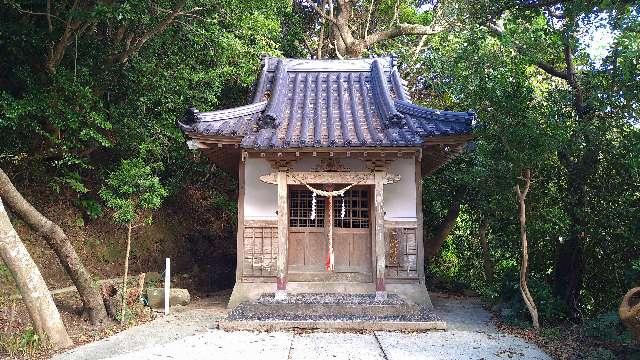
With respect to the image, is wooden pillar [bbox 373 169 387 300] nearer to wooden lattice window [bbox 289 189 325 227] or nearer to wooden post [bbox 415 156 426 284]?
wooden post [bbox 415 156 426 284]

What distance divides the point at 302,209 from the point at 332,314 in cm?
258

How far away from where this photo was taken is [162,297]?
→ 10.4 meters

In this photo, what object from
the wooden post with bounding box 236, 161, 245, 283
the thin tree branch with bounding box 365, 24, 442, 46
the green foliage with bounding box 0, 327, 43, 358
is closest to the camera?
the green foliage with bounding box 0, 327, 43, 358

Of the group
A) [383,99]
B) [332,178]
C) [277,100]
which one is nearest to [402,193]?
[332,178]

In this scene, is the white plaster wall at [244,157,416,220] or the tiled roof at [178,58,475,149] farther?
the white plaster wall at [244,157,416,220]

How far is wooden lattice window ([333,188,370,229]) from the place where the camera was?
10.4m

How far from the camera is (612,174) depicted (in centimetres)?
845

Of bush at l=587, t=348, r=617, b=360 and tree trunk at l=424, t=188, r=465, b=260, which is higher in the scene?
tree trunk at l=424, t=188, r=465, b=260

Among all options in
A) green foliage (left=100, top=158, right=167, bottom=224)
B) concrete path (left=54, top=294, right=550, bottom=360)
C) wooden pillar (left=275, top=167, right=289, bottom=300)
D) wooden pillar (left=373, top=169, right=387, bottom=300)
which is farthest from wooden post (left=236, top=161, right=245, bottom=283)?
wooden pillar (left=373, top=169, right=387, bottom=300)

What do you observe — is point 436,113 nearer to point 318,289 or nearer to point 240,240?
point 318,289

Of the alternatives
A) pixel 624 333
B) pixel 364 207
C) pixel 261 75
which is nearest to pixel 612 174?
pixel 624 333

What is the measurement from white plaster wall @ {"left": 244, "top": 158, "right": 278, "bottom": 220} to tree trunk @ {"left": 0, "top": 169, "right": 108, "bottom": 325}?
3.22 meters

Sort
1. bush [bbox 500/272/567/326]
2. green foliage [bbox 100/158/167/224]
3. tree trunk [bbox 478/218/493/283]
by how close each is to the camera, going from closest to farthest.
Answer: bush [bbox 500/272/567/326] → green foliage [bbox 100/158/167/224] → tree trunk [bbox 478/218/493/283]

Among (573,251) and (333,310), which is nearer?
(333,310)
